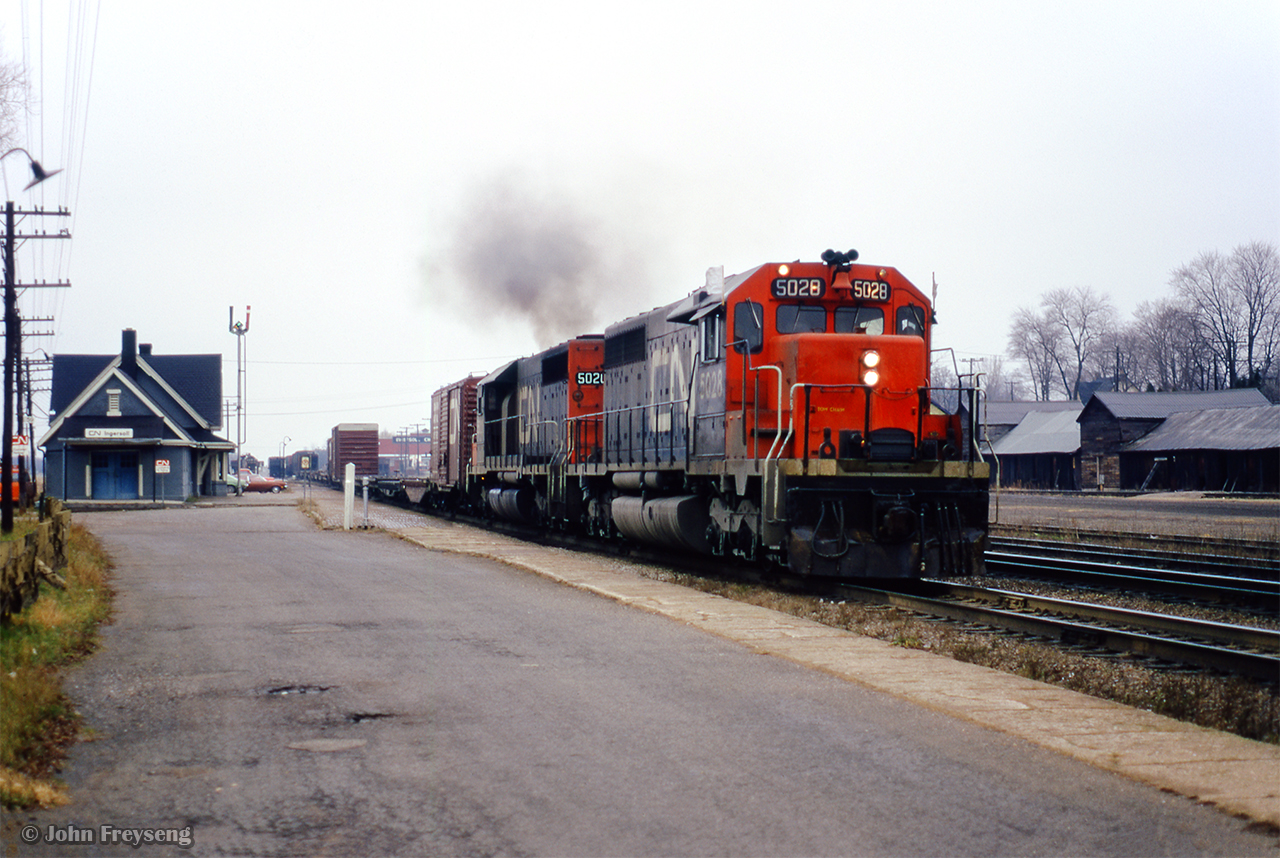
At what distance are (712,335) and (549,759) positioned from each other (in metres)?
10.1

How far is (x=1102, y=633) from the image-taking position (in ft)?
33.3

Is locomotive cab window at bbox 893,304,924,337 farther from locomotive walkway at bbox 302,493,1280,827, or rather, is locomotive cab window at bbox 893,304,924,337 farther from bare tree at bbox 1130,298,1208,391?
bare tree at bbox 1130,298,1208,391

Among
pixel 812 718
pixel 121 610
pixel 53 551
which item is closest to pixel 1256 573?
pixel 812 718

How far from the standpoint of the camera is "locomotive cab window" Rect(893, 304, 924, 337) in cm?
1482

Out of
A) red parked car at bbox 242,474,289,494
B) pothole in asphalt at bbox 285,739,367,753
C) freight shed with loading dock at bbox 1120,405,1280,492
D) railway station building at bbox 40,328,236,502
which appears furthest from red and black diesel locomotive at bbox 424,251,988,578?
red parked car at bbox 242,474,289,494

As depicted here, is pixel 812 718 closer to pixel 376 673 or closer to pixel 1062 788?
pixel 1062 788

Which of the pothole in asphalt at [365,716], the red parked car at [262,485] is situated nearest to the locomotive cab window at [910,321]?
the pothole in asphalt at [365,716]

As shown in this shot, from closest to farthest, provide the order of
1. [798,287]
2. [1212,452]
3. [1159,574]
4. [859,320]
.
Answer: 1. [798,287]
2. [859,320]
3. [1159,574]
4. [1212,452]

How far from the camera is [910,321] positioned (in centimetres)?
1488

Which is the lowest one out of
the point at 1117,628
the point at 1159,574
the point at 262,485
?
the point at 1117,628

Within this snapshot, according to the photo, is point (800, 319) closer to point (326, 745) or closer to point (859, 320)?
point (859, 320)

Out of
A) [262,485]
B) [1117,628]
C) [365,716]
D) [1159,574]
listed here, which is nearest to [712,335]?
[1117,628]

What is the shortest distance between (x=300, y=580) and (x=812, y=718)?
956 cm

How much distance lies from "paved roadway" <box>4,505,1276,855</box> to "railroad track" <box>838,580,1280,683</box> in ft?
10.6
